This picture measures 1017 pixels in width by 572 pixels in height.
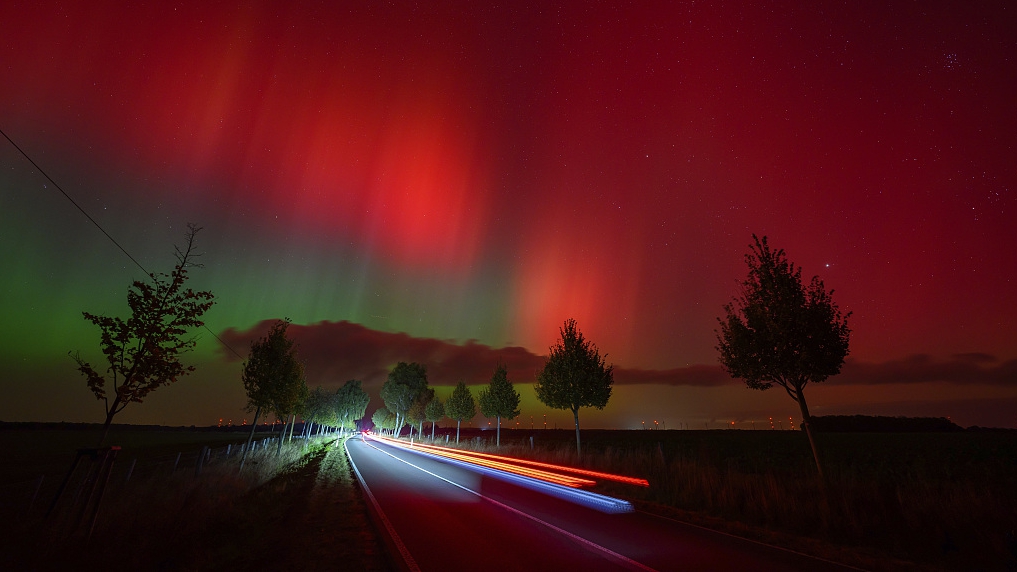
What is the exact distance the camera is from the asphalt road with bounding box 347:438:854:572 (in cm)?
687

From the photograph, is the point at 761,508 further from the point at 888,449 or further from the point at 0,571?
the point at 888,449

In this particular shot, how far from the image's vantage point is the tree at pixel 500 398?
4481cm

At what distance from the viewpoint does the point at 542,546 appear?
7895 millimetres

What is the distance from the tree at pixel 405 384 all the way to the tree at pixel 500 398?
115ft

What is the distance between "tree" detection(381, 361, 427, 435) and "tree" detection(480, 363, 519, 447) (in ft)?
115

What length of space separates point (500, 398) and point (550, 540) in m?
37.4

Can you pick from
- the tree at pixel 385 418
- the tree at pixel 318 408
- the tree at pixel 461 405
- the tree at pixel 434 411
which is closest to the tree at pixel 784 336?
the tree at pixel 461 405

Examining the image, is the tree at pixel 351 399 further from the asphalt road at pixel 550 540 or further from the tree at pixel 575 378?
the asphalt road at pixel 550 540

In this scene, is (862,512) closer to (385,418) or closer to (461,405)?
(461,405)

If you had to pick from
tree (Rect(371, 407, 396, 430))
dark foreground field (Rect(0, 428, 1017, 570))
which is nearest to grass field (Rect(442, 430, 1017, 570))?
dark foreground field (Rect(0, 428, 1017, 570))

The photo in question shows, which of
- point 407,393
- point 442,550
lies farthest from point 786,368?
point 407,393

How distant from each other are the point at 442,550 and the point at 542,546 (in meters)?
1.89

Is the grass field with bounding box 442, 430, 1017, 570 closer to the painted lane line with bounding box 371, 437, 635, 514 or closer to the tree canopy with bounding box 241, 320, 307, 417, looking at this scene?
the painted lane line with bounding box 371, 437, 635, 514

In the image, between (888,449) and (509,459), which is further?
(888,449)
